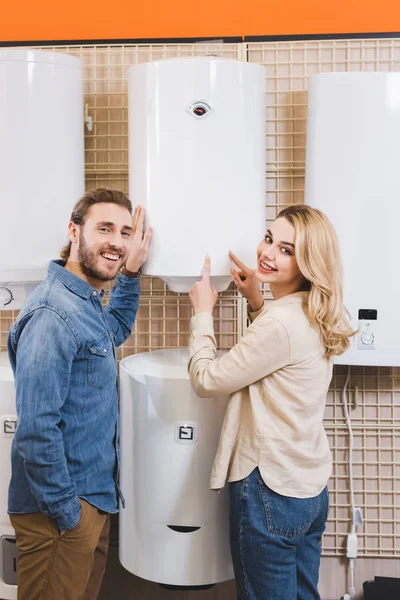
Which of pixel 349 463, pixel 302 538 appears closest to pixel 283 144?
pixel 349 463

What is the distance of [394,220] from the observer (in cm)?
212

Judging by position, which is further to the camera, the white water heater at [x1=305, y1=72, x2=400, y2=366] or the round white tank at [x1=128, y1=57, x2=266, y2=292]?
the white water heater at [x1=305, y1=72, x2=400, y2=366]

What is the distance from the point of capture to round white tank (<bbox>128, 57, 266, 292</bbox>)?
1952 millimetres

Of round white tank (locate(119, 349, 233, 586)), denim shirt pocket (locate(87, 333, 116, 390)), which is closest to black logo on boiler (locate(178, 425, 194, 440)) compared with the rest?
round white tank (locate(119, 349, 233, 586))

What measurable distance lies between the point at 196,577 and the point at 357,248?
96cm

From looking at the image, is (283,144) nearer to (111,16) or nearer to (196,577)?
(111,16)

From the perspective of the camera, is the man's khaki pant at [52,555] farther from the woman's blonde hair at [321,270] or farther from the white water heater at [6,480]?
the woman's blonde hair at [321,270]

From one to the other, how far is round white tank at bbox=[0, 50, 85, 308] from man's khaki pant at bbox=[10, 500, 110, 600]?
0.64m

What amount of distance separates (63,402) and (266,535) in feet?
1.82

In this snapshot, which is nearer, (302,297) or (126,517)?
(302,297)

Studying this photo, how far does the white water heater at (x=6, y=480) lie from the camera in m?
2.12

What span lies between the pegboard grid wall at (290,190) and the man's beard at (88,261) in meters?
0.62

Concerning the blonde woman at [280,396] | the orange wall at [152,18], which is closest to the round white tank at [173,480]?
the blonde woman at [280,396]

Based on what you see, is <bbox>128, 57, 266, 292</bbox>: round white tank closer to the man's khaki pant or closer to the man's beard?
the man's beard
